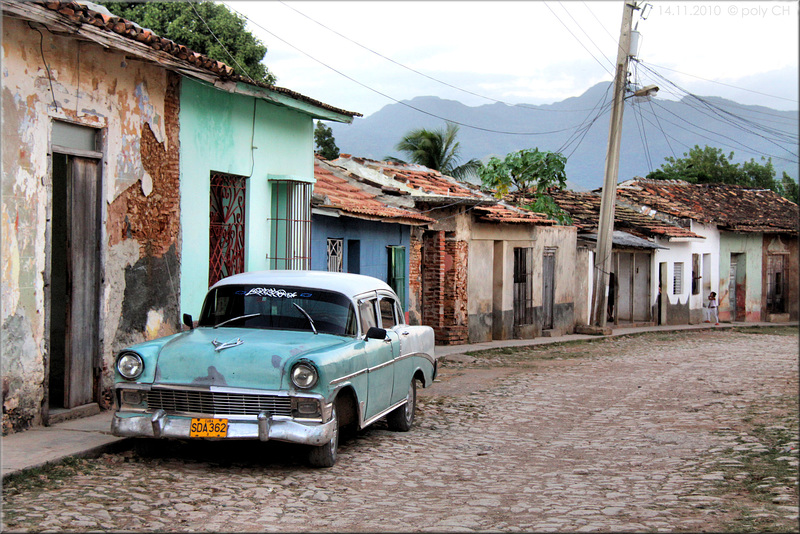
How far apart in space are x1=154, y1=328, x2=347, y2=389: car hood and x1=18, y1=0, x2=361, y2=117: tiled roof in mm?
3150

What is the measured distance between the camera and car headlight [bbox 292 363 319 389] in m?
6.41

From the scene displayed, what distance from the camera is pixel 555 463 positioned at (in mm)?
7461

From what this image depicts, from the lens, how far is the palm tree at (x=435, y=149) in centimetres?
3384

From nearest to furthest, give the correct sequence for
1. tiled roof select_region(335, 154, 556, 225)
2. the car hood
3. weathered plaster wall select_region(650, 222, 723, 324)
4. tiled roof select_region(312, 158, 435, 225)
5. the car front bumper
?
the car front bumper, the car hood, tiled roof select_region(312, 158, 435, 225), tiled roof select_region(335, 154, 556, 225), weathered plaster wall select_region(650, 222, 723, 324)

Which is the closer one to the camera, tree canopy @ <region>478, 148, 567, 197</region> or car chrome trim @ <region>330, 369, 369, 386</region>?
car chrome trim @ <region>330, 369, 369, 386</region>

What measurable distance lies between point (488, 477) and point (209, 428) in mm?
2247

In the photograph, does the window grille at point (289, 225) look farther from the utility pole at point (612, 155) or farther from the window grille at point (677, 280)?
the window grille at point (677, 280)

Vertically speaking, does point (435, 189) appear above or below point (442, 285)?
above

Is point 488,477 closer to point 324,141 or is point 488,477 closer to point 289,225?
point 289,225

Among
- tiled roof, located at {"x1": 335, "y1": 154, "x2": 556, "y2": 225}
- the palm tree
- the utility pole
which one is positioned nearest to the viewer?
tiled roof, located at {"x1": 335, "y1": 154, "x2": 556, "y2": 225}

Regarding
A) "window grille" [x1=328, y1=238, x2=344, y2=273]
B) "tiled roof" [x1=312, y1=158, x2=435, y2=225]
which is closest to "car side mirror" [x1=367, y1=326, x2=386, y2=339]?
"tiled roof" [x1=312, y1=158, x2=435, y2=225]

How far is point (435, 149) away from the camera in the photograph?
33.9 m

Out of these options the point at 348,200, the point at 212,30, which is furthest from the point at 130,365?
the point at 212,30

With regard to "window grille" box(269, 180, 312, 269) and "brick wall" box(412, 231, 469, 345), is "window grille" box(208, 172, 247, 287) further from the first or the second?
"brick wall" box(412, 231, 469, 345)
